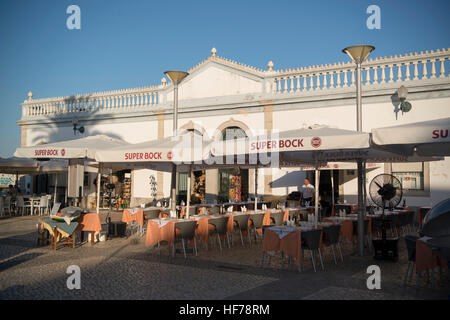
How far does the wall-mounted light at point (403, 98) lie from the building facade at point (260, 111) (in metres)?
0.22

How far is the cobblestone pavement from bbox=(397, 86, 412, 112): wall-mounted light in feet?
21.1

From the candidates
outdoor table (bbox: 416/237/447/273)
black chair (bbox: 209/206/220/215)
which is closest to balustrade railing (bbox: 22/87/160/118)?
black chair (bbox: 209/206/220/215)

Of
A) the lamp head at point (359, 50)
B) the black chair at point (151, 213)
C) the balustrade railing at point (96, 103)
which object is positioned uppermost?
the balustrade railing at point (96, 103)

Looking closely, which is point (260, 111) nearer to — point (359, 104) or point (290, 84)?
point (290, 84)

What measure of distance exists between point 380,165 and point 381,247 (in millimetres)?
7104

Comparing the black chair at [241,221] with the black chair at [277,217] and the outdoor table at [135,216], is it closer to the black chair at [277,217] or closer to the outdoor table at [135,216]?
the black chair at [277,217]

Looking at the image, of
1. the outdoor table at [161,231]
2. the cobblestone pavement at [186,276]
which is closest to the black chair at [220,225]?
the cobblestone pavement at [186,276]

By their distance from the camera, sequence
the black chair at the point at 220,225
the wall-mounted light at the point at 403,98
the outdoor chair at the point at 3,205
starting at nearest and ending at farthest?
the black chair at the point at 220,225
the wall-mounted light at the point at 403,98
the outdoor chair at the point at 3,205

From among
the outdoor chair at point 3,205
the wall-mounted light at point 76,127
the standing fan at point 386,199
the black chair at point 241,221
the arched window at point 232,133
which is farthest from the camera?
the wall-mounted light at point 76,127

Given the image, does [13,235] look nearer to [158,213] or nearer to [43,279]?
[158,213]

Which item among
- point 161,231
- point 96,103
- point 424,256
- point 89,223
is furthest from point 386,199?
point 96,103

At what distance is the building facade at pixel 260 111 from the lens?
13.7 metres

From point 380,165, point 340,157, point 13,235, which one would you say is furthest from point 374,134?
point 13,235
